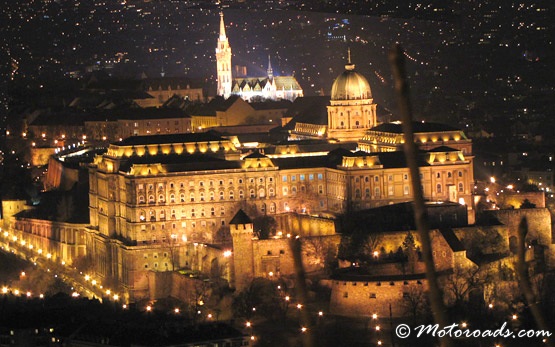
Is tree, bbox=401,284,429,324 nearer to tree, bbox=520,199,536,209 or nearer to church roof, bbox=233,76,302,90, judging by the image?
tree, bbox=520,199,536,209

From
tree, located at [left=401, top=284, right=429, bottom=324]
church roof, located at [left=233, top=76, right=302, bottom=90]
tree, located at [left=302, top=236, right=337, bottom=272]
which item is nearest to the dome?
tree, located at [left=302, top=236, right=337, bottom=272]

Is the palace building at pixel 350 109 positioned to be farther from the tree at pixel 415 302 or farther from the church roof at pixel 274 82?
the church roof at pixel 274 82

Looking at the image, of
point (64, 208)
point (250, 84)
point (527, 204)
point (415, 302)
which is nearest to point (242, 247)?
point (415, 302)

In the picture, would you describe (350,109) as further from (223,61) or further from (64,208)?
(223,61)

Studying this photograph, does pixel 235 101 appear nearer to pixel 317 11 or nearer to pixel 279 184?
pixel 317 11

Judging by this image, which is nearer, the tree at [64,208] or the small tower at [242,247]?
the small tower at [242,247]

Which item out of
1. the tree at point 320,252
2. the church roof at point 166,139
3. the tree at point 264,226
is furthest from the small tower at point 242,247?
the church roof at point 166,139

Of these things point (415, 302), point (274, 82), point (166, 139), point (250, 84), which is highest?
point (274, 82)
